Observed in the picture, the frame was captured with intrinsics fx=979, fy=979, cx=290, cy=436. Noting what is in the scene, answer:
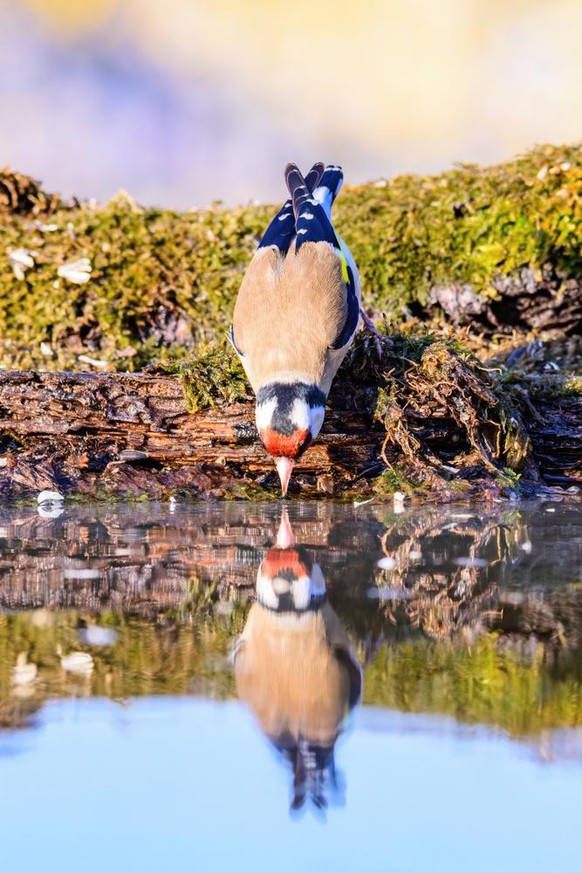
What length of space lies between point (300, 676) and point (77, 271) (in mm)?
7304

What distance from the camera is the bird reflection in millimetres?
1855

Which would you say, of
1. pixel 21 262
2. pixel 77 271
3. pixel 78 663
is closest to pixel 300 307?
pixel 78 663

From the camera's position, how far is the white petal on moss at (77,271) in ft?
29.4

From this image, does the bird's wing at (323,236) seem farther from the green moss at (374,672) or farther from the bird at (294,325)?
the green moss at (374,672)

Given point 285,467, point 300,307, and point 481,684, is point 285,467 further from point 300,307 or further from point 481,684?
point 481,684

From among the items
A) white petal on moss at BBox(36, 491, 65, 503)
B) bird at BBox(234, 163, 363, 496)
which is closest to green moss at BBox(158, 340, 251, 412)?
bird at BBox(234, 163, 363, 496)

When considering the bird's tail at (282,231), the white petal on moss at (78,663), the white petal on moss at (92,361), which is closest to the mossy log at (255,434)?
the bird's tail at (282,231)

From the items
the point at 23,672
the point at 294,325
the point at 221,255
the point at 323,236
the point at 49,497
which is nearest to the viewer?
the point at 23,672

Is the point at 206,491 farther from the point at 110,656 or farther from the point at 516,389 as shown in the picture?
the point at 110,656

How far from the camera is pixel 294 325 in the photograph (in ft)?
17.7

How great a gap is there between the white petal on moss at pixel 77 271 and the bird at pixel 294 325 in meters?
3.33

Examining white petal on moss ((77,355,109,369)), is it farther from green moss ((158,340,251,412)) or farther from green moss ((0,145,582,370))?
green moss ((158,340,251,412))

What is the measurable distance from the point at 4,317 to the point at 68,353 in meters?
0.77

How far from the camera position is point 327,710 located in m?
2.06
